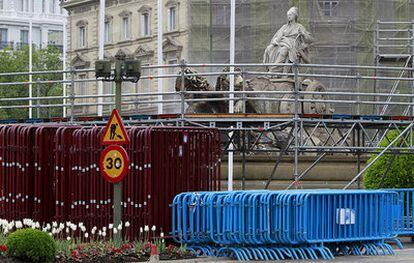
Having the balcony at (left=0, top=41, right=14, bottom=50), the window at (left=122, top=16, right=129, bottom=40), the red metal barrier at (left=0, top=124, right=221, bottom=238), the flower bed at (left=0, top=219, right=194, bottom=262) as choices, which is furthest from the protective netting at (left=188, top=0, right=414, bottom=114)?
the balcony at (left=0, top=41, right=14, bottom=50)

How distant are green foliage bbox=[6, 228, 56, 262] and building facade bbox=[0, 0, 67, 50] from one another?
10137 centimetres

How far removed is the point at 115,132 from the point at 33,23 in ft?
340

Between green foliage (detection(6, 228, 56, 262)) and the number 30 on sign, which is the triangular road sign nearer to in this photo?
the number 30 on sign

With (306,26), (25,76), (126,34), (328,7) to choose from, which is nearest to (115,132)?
(306,26)

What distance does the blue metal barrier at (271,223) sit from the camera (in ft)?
82.8

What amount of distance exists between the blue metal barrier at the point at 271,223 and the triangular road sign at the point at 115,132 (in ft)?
6.64

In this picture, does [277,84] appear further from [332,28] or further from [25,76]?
[25,76]

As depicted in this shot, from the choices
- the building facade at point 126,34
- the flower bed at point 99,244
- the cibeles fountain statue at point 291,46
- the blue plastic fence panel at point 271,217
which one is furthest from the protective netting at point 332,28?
the flower bed at point 99,244

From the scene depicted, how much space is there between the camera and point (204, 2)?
53281mm

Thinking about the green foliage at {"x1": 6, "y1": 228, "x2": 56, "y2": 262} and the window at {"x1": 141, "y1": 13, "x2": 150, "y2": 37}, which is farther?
the window at {"x1": 141, "y1": 13, "x2": 150, "y2": 37}

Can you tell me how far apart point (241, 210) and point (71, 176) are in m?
3.74

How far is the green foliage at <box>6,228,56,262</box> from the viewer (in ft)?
75.5

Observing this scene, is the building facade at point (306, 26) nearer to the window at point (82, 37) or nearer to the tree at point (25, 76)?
the window at point (82, 37)

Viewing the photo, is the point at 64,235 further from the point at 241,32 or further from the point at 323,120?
the point at 241,32
